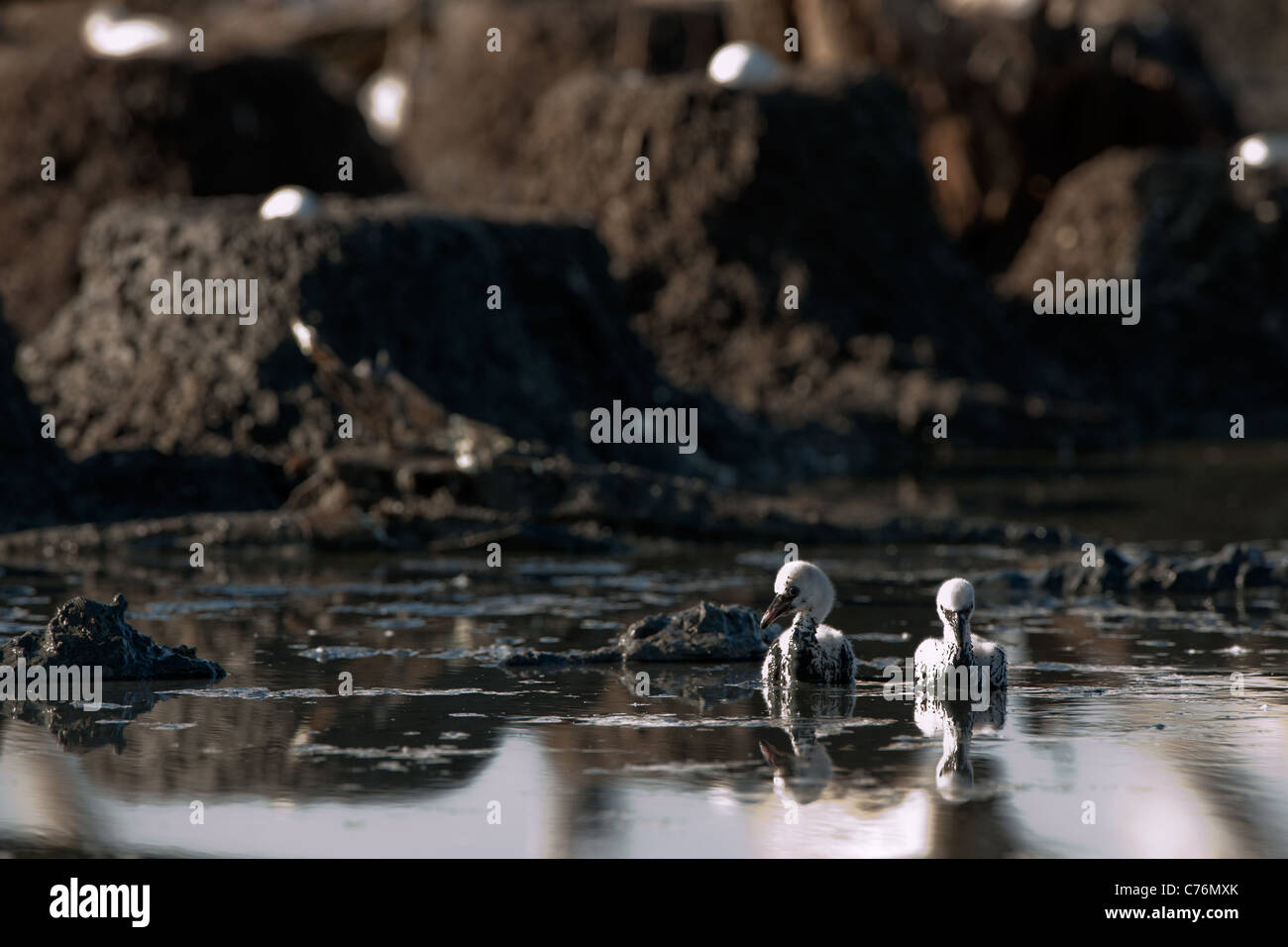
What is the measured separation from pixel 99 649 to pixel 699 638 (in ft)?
7.68

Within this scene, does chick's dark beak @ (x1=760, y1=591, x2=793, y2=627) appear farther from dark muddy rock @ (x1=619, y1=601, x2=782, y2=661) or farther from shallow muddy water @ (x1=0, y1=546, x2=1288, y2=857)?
dark muddy rock @ (x1=619, y1=601, x2=782, y2=661)

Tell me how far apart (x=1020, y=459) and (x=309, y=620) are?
10.5 meters

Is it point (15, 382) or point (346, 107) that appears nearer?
point (15, 382)

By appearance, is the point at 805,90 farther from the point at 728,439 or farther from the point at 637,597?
the point at 637,597

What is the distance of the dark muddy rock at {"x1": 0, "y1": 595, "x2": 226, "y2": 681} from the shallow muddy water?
0.17 metres

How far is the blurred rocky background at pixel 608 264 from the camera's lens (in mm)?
13961

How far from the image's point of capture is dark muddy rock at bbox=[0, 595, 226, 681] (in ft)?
27.2

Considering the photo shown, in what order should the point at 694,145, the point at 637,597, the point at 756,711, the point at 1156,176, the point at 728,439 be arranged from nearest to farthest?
the point at 756,711, the point at 637,597, the point at 728,439, the point at 694,145, the point at 1156,176

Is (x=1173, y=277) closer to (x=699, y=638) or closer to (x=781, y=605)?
(x=699, y=638)

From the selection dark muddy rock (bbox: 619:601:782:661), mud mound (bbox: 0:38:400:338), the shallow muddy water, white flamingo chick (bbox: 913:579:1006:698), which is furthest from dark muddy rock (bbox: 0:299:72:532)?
mud mound (bbox: 0:38:400:338)

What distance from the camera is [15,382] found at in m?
14.1

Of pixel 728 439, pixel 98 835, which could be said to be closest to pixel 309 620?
pixel 98 835

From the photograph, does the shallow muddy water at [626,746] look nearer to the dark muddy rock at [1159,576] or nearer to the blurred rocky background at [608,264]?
the dark muddy rock at [1159,576]
